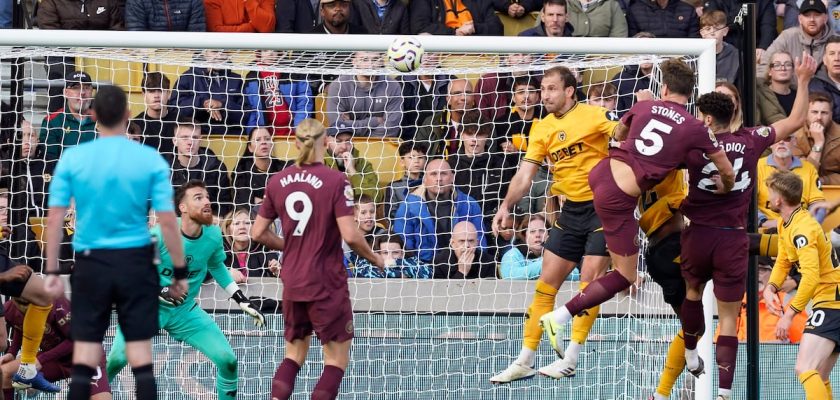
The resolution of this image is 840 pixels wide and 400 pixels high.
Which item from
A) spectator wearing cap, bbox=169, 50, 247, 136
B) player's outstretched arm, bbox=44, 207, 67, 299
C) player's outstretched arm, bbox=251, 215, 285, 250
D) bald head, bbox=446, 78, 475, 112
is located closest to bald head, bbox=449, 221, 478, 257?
bald head, bbox=446, 78, 475, 112

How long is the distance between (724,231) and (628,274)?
815 mm

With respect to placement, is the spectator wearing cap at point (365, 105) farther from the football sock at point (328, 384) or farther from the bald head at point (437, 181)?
the football sock at point (328, 384)

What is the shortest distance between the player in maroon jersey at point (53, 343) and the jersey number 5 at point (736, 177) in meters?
4.63

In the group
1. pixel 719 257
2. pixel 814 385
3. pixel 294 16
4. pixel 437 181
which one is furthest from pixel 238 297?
pixel 814 385

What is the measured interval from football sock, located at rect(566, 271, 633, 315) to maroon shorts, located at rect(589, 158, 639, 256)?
200 mm

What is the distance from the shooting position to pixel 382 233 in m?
11.4

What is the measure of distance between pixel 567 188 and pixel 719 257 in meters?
1.25

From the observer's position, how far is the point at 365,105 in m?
12.0

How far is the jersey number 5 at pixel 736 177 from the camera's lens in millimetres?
9086

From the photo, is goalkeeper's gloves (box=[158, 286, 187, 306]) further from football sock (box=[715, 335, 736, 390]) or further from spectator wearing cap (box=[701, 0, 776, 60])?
spectator wearing cap (box=[701, 0, 776, 60])

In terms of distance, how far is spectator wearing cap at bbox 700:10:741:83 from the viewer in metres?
13.0

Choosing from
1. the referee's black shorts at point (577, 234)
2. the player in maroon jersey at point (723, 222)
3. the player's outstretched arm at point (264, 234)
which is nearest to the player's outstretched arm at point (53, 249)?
the player's outstretched arm at point (264, 234)

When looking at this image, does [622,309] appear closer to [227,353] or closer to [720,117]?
[720,117]

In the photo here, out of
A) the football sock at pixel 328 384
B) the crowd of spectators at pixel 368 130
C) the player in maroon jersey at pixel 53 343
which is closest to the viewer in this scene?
the football sock at pixel 328 384
